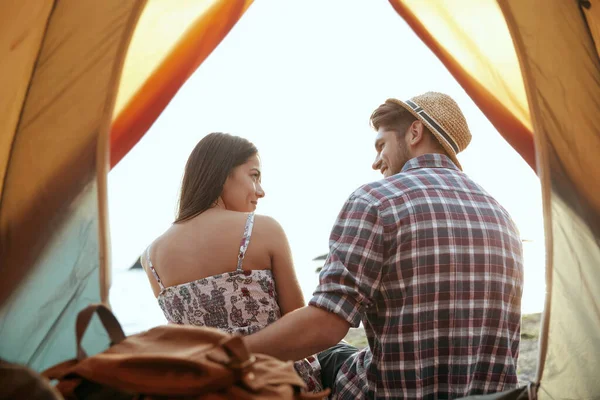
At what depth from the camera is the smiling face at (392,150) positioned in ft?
6.69

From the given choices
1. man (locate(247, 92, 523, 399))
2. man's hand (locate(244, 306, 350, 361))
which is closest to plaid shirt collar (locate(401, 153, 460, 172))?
man (locate(247, 92, 523, 399))

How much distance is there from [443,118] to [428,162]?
167mm

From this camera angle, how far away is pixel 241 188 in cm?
224

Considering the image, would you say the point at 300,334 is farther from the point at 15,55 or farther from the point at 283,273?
the point at 15,55

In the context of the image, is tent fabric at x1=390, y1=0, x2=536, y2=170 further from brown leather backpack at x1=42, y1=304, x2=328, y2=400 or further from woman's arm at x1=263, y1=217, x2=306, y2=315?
brown leather backpack at x1=42, y1=304, x2=328, y2=400

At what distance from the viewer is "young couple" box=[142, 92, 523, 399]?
5.41 feet

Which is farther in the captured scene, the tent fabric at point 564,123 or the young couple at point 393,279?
the tent fabric at point 564,123

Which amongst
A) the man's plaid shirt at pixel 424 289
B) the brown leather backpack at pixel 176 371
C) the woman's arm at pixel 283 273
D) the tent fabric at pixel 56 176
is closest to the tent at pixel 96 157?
the tent fabric at pixel 56 176

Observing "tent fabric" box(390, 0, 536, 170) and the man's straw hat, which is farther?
"tent fabric" box(390, 0, 536, 170)

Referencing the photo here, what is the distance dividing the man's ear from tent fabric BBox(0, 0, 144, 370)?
84 centimetres

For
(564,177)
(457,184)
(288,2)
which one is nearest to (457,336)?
(457,184)

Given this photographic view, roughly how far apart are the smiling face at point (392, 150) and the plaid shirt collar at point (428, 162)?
0.09 m

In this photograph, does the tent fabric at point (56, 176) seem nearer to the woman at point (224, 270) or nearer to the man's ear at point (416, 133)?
the woman at point (224, 270)

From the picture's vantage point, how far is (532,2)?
1994 mm
